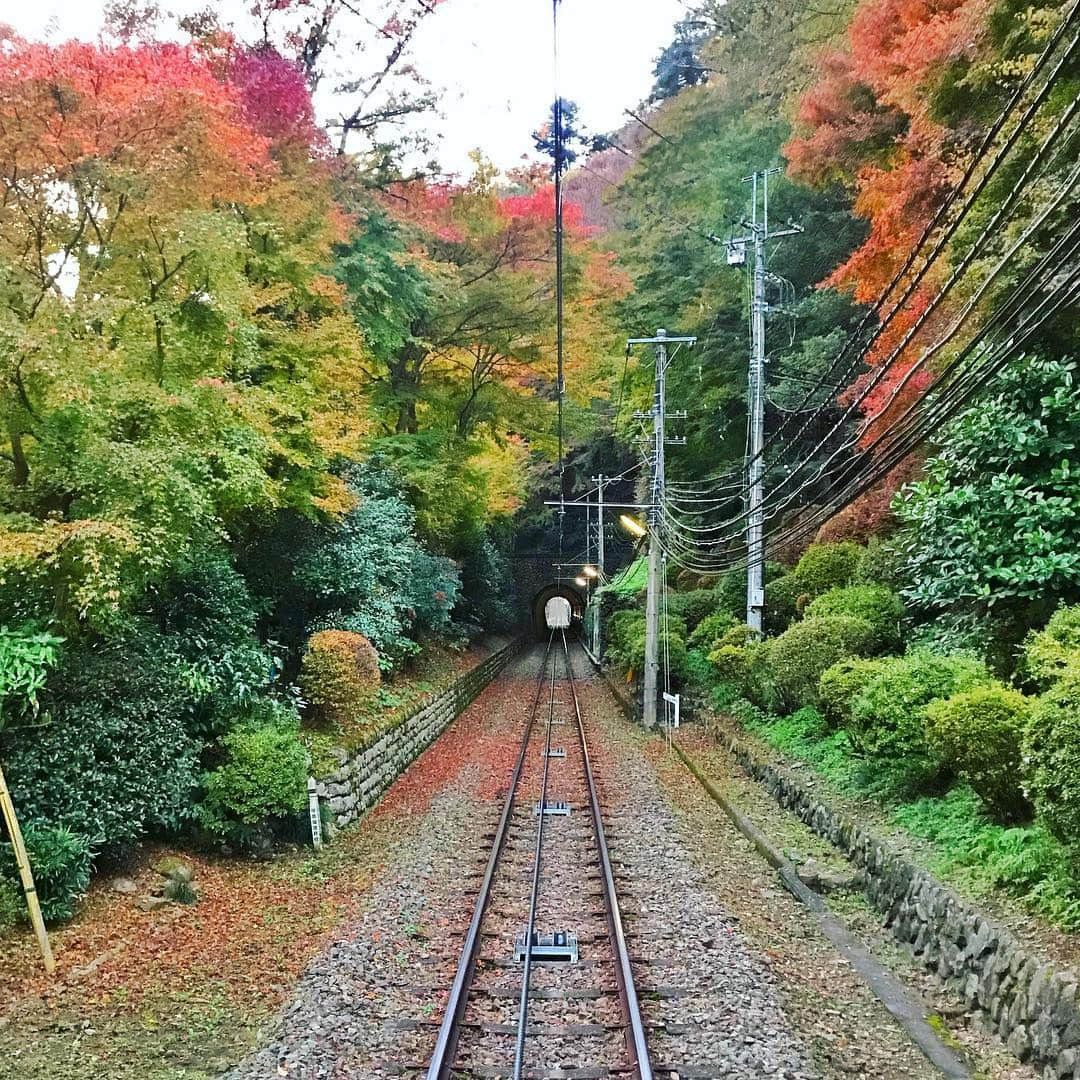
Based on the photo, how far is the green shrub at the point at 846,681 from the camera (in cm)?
986

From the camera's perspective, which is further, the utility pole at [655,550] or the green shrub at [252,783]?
the utility pole at [655,550]

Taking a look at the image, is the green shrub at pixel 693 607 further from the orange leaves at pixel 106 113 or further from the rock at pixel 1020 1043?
the rock at pixel 1020 1043

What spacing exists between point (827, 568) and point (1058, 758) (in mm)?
10706

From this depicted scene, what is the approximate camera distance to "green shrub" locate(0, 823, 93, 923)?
265 inches

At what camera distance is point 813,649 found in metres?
12.1

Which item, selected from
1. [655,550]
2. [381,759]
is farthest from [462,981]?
[655,550]

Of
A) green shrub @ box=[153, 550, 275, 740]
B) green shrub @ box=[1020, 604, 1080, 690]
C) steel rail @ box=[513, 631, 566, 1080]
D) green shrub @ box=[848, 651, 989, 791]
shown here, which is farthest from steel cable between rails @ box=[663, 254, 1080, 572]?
green shrub @ box=[153, 550, 275, 740]

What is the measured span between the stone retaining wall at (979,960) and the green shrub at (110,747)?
22.1ft

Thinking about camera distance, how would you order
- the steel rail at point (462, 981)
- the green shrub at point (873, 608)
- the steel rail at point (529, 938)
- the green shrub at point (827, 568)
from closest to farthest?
the steel rail at point (462, 981) → the steel rail at point (529, 938) → the green shrub at point (873, 608) → the green shrub at point (827, 568)

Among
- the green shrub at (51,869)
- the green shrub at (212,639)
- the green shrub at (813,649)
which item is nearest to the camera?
the green shrub at (51,869)

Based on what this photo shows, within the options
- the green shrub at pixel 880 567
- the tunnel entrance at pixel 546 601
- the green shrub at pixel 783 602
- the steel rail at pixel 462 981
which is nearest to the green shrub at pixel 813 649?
the green shrub at pixel 880 567

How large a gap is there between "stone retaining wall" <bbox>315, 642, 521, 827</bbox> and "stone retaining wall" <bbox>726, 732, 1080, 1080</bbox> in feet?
19.4

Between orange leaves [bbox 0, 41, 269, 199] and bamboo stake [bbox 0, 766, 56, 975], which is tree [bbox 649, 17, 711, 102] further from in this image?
bamboo stake [bbox 0, 766, 56, 975]

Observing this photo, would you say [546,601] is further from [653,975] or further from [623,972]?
[623,972]
